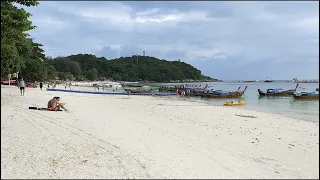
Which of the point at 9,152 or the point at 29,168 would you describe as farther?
the point at 9,152

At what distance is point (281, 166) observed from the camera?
19.8 ft

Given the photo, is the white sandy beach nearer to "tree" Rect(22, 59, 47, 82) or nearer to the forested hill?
"tree" Rect(22, 59, 47, 82)

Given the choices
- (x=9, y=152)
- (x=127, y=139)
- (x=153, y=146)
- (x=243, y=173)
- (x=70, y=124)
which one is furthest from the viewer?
(x=70, y=124)

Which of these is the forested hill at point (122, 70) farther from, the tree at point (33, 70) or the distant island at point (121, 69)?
the tree at point (33, 70)

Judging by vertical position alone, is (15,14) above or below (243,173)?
above

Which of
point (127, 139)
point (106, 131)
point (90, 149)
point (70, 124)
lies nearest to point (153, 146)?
point (127, 139)

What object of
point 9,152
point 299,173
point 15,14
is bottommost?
point 299,173

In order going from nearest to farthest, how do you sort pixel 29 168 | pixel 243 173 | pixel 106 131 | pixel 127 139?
1. pixel 29 168
2. pixel 243 173
3. pixel 127 139
4. pixel 106 131

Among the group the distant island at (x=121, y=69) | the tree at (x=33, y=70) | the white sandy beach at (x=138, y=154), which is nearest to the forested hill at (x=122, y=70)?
the distant island at (x=121, y=69)

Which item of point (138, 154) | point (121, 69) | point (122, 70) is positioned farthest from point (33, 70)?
point (121, 69)

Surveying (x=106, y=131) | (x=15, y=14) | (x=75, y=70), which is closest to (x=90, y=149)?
(x=106, y=131)

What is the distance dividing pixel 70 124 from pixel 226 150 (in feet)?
17.1

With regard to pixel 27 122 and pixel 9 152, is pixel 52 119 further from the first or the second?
pixel 9 152

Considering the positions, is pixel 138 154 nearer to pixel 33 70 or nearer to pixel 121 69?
pixel 33 70
